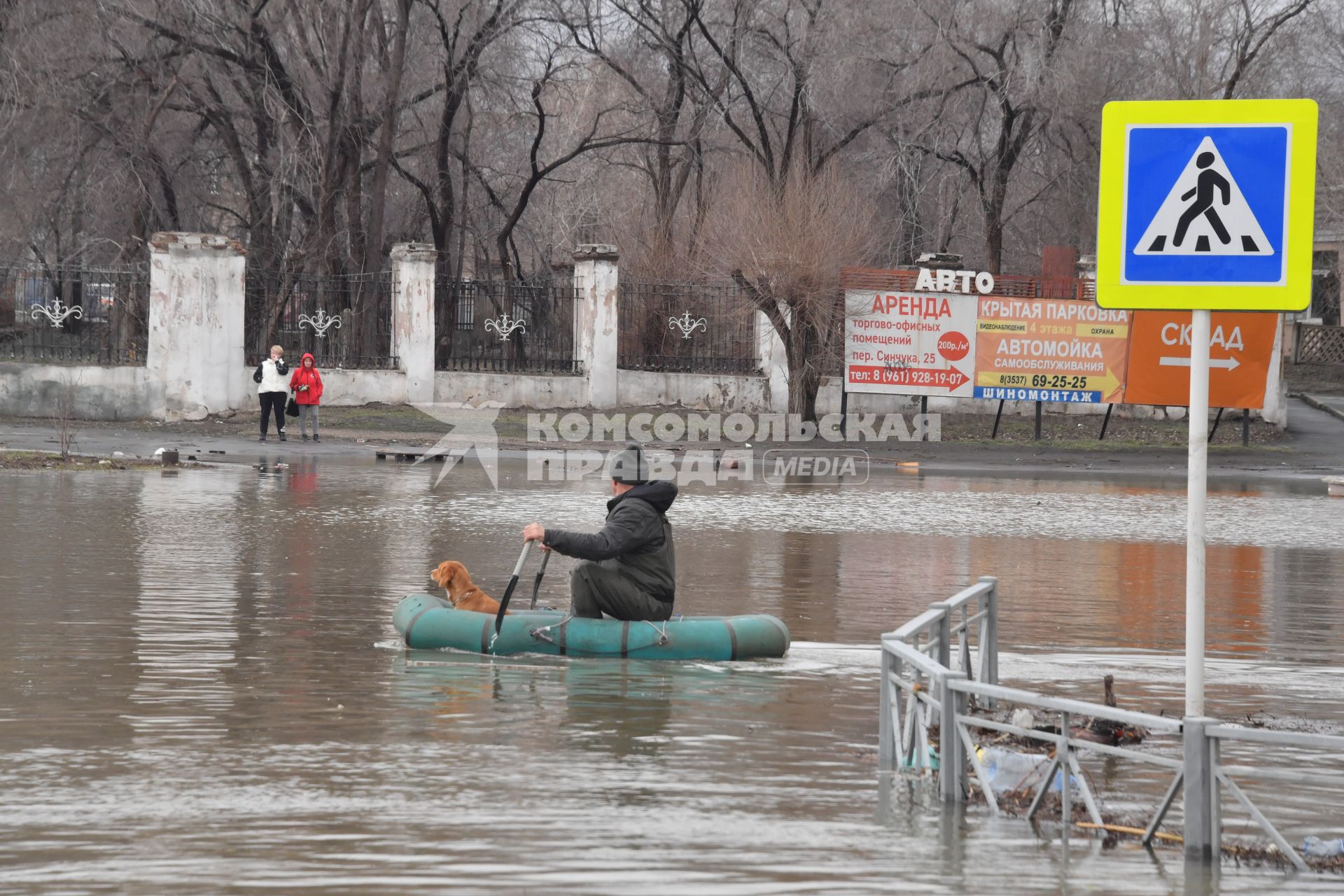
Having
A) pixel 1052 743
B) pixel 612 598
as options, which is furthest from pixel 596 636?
pixel 1052 743

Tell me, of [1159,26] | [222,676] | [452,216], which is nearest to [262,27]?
[452,216]

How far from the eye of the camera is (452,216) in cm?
3869

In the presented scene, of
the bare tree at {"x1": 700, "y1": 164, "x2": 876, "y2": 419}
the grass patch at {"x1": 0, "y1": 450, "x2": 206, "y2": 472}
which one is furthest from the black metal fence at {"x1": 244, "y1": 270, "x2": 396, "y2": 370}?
the grass patch at {"x1": 0, "y1": 450, "x2": 206, "y2": 472}

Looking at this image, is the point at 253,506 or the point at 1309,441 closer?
Result: the point at 253,506

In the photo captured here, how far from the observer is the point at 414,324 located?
32500 millimetres

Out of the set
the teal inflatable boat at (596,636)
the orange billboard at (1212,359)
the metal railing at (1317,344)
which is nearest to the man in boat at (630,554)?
the teal inflatable boat at (596,636)

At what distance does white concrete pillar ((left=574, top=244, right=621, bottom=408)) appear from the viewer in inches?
1314

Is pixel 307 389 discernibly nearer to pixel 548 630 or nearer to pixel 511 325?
pixel 511 325

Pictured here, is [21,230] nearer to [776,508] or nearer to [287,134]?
[287,134]

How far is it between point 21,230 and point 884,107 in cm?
2011

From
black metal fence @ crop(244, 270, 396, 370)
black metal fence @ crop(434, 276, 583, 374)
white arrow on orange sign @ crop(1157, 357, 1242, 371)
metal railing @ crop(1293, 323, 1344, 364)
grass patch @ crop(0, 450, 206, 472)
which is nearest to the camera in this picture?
grass patch @ crop(0, 450, 206, 472)

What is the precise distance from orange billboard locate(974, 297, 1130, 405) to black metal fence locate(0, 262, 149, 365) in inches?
660

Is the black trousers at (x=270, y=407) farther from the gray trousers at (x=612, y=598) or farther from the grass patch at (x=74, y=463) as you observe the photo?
the gray trousers at (x=612, y=598)

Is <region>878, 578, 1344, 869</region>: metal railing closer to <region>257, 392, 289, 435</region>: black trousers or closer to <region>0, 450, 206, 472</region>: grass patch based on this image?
<region>0, 450, 206, 472</region>: grass patch
